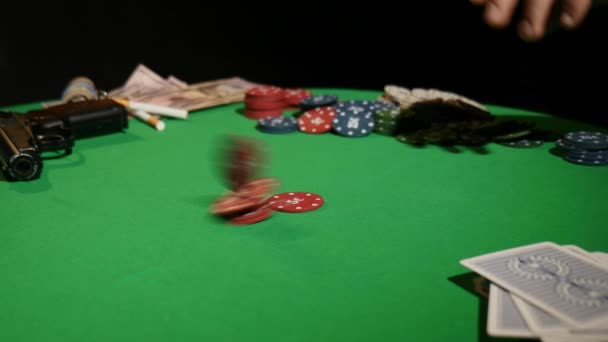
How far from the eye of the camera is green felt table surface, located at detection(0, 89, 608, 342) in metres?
1.12

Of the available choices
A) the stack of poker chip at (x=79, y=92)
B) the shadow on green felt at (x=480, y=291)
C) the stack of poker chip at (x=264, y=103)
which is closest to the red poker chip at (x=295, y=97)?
the stack of poker chip at (x=264, y=103)

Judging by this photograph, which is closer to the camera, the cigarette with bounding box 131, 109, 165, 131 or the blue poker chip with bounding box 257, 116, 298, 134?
the blue poker chip with bounding box 257, 116, 298, 134

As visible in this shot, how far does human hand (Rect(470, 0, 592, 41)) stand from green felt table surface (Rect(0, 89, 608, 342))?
0.48 metres

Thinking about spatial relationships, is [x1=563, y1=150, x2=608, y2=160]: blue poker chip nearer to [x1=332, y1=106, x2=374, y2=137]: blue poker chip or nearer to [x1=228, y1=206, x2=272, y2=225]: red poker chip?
[x1=332, y1=106, x2=374, y2=137]: blue poker chip

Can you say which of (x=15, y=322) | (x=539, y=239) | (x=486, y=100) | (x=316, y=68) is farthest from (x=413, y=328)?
(x=316, y=68)

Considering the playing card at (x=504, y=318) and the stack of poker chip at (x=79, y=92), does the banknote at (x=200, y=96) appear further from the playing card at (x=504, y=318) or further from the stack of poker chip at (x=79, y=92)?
the playing card at (x=504, y=318)

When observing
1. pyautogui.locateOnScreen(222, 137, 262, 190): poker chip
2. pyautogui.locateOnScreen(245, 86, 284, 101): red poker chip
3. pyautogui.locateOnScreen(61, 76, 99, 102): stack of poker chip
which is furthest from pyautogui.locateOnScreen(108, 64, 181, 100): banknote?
pyautogui.locateOnScreen(222, 137, 262, 190): poker chip

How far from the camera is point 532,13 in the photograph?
1.46 meters

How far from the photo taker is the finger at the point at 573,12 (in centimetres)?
146

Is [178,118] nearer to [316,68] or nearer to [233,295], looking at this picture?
[233,295]

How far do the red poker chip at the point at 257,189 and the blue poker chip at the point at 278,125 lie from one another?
0.76 m

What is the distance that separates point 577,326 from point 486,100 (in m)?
3.70

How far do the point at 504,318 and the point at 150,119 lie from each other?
6.36ft

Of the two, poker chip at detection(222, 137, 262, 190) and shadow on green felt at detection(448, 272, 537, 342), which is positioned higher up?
poker chip at detection(222, 137, 262, 190)
